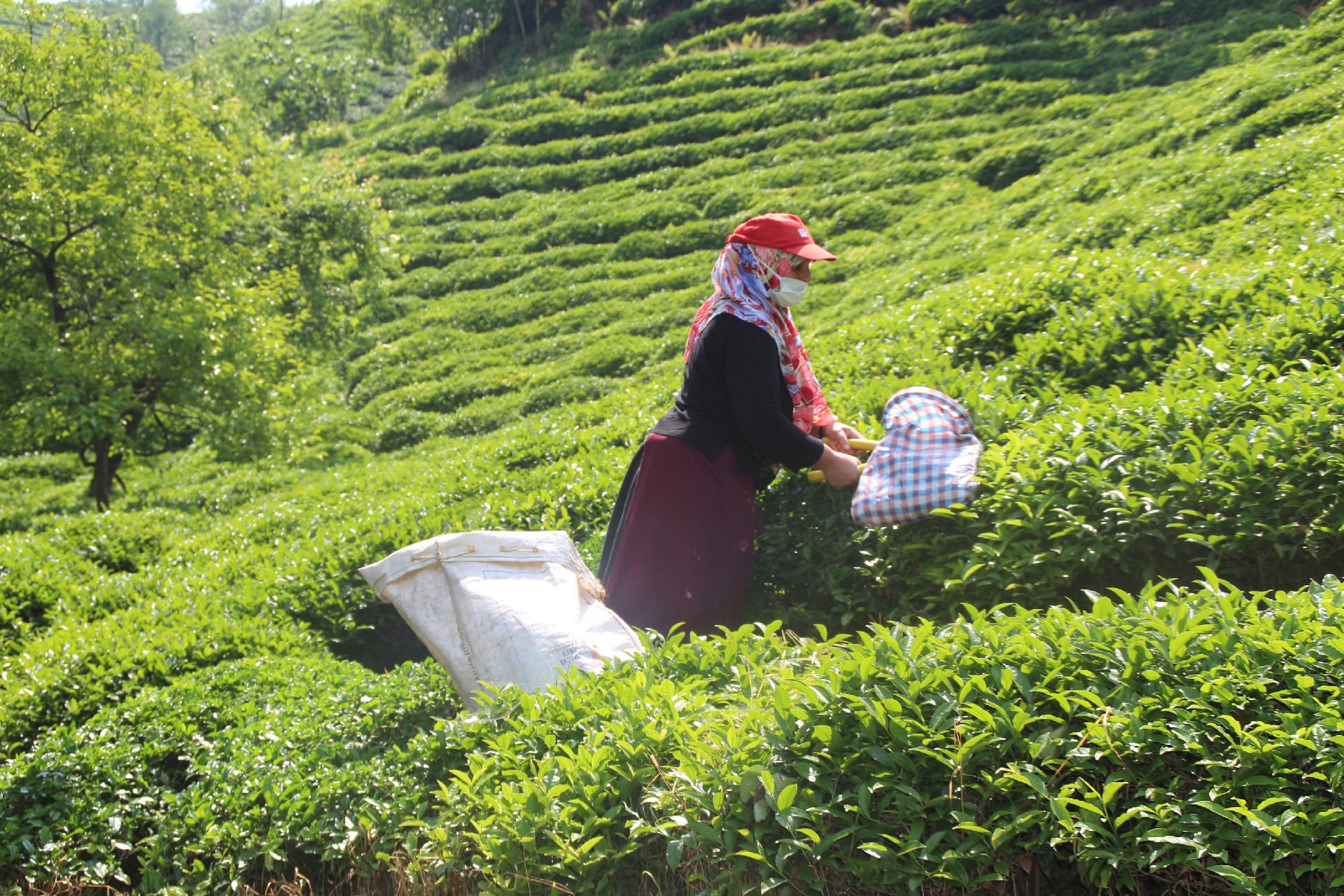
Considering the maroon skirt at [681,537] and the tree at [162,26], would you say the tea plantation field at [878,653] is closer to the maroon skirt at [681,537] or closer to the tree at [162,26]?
the maroon skirt at [681,537]

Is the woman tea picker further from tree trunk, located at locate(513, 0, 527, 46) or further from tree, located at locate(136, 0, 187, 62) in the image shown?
tree, located at locate(136, 0, 187, 62)

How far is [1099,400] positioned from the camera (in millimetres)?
4172

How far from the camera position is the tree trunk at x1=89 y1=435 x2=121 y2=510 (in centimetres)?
1112

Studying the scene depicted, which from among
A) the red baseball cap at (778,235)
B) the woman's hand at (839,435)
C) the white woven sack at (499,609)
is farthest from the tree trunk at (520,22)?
the white woven sack at (499,609)

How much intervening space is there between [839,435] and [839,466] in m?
0.39

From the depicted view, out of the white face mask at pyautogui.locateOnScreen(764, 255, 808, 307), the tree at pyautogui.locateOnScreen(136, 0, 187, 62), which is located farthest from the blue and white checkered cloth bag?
the tree at pyautogui.locateOnScreen(136, 0, 187, 62)

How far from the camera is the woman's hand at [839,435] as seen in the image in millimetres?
4180

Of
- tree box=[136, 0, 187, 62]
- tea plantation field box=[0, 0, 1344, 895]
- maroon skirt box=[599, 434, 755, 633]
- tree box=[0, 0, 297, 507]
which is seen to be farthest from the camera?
tree box=[136, 0, 187, 62]

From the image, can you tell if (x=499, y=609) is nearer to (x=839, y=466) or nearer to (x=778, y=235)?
(x=839, y=466)

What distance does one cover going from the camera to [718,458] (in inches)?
155

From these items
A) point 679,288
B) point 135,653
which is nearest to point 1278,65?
point 679,288

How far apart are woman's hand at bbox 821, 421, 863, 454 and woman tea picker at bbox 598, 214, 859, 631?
0.22m

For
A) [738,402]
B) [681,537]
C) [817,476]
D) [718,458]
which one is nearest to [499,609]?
[681,537]

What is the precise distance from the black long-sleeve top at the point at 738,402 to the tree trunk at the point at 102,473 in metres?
9.57
